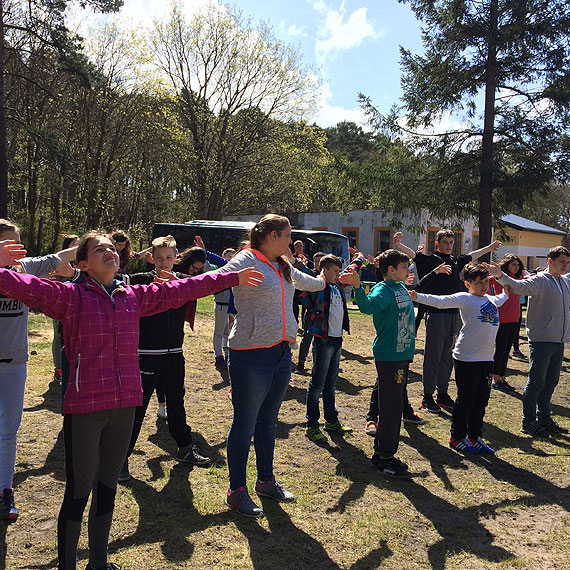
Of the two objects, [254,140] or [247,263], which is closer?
[247,263]

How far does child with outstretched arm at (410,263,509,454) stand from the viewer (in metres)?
5.16

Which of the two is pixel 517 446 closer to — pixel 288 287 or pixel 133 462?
pixel 288 287

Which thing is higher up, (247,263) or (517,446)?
(247,263)

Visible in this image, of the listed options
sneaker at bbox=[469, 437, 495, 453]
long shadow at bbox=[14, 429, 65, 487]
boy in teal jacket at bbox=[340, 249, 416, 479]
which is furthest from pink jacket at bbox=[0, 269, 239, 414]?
sneaker at bbox=[469, 437, 495, 453]

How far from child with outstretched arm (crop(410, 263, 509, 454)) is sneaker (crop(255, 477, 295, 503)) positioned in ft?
6.98

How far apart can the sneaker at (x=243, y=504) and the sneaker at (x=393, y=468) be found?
1376mm

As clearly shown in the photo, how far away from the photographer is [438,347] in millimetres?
6531

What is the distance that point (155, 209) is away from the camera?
29875 millimetres

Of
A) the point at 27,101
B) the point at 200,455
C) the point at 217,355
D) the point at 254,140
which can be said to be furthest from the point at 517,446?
the point at 254,140

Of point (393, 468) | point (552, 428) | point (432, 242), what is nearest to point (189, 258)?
point (393, 468)

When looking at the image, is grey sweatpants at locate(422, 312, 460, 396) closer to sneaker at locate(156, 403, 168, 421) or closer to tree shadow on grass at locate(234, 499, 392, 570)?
sneaker at locate(156, 403, 168, 421)

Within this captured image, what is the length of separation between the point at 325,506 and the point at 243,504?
66 cm

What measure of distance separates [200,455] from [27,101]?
21.4 meters

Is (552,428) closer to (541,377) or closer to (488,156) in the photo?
(541,377)
